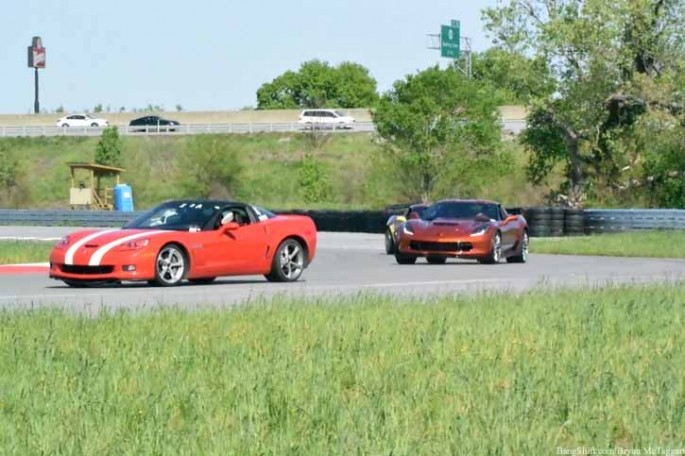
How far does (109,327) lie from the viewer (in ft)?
39.1

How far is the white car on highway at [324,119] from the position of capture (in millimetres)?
93750

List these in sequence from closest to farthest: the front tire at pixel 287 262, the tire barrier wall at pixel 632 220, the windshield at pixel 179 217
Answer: the windshield at pixel 179 217, the front tire at pixel 287 262, the tire barrier wall at pixel 632 220

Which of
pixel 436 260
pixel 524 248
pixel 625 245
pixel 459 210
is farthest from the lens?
pixel 625 245

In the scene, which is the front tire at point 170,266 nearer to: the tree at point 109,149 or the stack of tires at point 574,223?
the stack of tires at point 574,223

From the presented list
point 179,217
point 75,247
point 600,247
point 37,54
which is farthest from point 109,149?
point 75,247

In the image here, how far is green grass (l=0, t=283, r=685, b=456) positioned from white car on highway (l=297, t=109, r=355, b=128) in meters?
80.5

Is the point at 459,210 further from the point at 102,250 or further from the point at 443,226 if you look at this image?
the point at 102,250

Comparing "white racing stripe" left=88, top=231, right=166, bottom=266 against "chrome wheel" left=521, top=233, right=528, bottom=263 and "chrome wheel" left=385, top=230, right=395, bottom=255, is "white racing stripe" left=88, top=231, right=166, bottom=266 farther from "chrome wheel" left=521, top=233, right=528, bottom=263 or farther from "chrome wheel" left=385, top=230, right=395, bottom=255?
"chrome wheel" left=385, top=230, right=395, bottom=255

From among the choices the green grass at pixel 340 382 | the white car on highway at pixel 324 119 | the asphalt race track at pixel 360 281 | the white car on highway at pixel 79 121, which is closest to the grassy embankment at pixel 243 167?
the white car on highway at pixel 324 119

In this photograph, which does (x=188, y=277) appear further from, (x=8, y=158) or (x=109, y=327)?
(x=8, y=158)

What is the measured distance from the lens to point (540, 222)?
43.2 meters

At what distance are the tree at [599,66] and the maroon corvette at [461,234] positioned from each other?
28.2m

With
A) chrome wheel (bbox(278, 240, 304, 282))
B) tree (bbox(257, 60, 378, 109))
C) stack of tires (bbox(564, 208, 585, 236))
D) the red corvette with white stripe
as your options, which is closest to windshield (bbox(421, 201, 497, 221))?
the red corvette with white stripe

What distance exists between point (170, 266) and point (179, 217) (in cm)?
90
